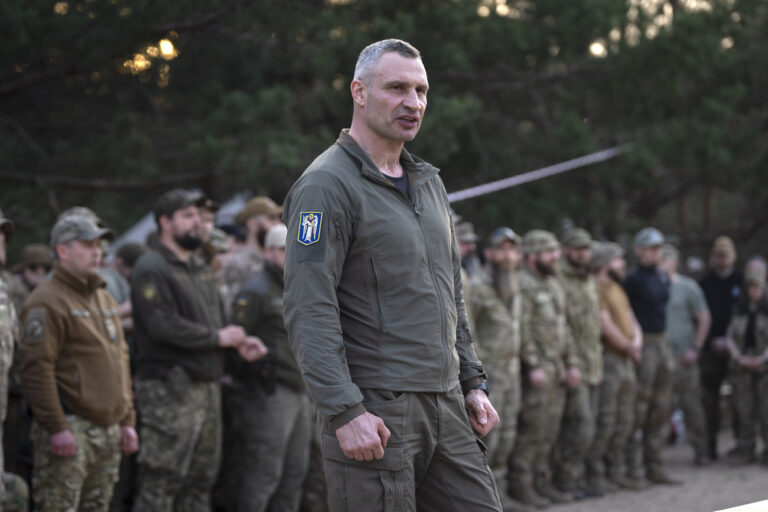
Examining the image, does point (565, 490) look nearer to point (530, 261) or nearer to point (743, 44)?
point (530, 261)

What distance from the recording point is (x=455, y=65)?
12.1 metres

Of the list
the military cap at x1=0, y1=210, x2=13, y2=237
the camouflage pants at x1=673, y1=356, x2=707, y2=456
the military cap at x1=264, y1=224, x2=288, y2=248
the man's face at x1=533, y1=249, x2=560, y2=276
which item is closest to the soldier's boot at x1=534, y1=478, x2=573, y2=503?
the man's face at x1=533, y1=249, x2=560, y2=276

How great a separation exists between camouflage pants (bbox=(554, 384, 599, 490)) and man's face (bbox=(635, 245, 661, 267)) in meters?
1.57

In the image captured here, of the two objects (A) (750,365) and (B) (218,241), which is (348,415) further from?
(A) (750,365)

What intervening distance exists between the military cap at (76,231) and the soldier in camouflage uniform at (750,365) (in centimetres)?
764

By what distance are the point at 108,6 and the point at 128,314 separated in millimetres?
3419

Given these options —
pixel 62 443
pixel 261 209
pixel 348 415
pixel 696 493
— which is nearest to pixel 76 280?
pixel 62 443

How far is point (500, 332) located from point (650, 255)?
103 inches

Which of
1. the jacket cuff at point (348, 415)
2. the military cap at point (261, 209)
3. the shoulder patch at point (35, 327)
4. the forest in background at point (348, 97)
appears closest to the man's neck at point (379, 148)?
the jacket cuff at point (348, 415)

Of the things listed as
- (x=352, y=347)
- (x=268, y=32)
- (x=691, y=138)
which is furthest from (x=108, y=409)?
(x=691, y=138)

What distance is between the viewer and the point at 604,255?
9.95 metres

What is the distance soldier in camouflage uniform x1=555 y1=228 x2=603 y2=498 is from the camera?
30.2 ft

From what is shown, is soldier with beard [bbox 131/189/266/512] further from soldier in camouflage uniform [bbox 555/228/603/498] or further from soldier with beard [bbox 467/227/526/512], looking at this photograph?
soldier in camouflage uniform [bbox 555/228/603/498]

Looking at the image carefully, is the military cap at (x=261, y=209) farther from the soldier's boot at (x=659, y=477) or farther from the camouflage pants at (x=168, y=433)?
the soldier's boot at (x=659, y=477)
